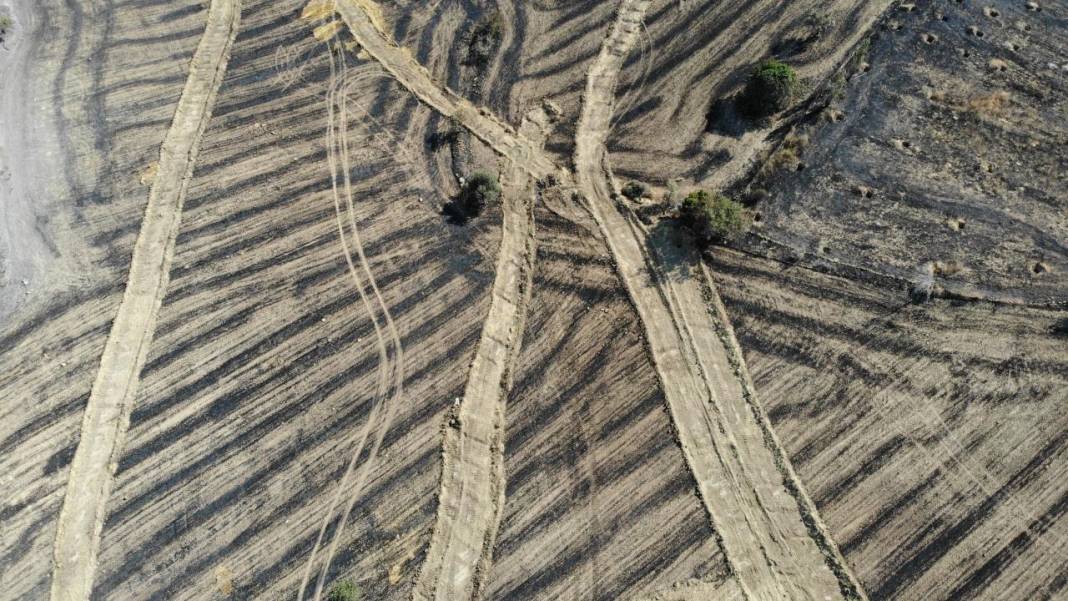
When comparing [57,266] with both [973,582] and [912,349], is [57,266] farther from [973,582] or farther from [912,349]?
[973,582]

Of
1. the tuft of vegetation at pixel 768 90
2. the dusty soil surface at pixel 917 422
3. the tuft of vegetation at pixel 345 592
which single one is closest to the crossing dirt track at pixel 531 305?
the dusty soil surface at pixel 917 422

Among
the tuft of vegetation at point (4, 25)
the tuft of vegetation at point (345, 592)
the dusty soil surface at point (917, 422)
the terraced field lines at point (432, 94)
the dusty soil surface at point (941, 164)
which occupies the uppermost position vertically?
the tuft of vegetation at point (4, 25)

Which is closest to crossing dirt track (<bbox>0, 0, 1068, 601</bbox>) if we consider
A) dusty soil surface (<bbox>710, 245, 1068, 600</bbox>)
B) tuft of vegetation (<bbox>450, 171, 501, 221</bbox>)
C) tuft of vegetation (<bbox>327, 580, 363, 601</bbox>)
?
dusty soil surface (<bbox>710, 245, 1068, 600</bbox>)

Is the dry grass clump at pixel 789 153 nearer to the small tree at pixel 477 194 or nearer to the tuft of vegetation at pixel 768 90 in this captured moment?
the tuft of vegetation at pixel 768 90

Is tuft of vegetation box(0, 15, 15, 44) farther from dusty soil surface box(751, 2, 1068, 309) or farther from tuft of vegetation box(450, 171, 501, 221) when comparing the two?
dusty soil surface box(751, 2, 1068, 309)

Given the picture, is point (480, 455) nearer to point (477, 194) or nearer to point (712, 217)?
point (477, 194)

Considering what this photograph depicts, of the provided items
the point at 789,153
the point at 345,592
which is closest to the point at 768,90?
the point at 789,153
